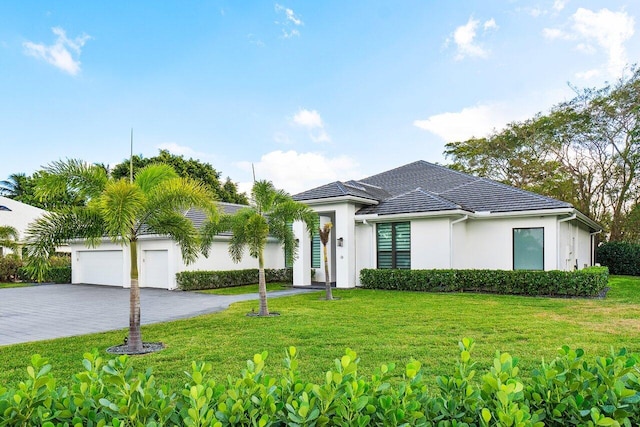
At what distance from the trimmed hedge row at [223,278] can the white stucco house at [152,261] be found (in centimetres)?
54

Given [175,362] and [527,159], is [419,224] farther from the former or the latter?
[527,159]

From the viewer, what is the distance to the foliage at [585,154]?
989 inches

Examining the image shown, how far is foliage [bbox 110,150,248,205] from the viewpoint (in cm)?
3600

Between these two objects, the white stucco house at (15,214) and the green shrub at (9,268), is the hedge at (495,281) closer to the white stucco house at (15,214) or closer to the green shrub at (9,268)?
the green shrub at (9,268)

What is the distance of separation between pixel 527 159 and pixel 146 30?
25.3 meters

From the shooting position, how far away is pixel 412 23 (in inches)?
579

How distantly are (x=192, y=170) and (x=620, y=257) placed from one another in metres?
33.6

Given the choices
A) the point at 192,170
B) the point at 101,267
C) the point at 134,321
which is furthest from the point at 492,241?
the point at 192,170

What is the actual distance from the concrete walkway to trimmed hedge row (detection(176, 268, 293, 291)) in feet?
2.76

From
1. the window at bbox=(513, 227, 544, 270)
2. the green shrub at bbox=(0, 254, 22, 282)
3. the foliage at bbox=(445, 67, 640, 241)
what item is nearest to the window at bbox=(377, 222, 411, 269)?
the window at bbox=(513, 227, 544, 270)

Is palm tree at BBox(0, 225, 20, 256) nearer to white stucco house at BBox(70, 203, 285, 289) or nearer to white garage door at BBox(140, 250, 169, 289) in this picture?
white stucco house at BBox(70, 203, 285, 289)

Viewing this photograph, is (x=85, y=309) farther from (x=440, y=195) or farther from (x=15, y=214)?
(x=15, y=214)

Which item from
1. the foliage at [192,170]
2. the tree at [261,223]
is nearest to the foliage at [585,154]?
the foliage at [192,170]

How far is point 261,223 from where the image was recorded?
1066 cm
